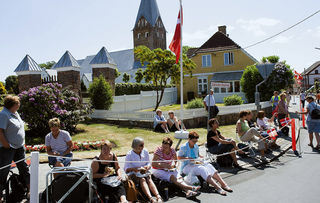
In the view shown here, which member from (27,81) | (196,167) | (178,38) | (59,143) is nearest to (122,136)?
(178,38)

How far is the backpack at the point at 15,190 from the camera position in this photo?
464 centimetres

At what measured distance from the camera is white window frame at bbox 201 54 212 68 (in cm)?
2995

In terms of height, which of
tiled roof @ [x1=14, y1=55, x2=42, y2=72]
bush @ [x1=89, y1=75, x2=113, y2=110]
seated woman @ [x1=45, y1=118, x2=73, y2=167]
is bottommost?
seated woman @ [x1=45, y1=118, x2=73, y2=167]

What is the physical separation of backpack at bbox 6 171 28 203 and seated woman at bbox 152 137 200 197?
107 inches

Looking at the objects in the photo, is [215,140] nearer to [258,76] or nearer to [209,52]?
[258,76]

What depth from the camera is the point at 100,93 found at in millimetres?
16641

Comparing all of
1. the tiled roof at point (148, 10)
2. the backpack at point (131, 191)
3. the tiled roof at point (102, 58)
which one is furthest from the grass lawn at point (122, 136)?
the tiled roof at point (148, 10)

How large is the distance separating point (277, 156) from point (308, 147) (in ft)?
6.71

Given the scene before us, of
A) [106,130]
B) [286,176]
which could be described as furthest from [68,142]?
[106,130]

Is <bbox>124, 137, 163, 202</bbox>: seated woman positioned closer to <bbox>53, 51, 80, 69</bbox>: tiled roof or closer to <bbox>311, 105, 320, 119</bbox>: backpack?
<bbox>311, 105, 320, 119</bbox>: backpack

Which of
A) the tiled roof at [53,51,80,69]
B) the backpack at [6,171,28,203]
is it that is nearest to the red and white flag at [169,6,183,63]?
the backpack at [6,171,28,203]

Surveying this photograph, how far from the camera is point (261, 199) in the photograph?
477cm

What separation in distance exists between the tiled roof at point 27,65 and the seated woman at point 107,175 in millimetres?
12745

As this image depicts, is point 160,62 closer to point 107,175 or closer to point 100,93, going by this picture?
point 100,93
